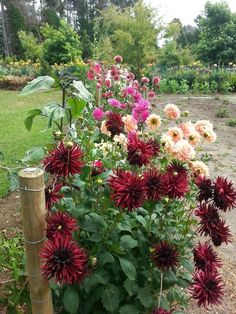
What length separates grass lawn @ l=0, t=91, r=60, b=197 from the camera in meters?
4.77

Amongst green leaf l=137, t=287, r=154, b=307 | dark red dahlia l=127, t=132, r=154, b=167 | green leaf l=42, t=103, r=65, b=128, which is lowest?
green leaf l=137, t=287, r=154, b=307

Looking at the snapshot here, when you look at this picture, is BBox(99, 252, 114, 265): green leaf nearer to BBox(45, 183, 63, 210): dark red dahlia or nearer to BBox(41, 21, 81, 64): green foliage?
BBox(45, 183, 63, 210): dark red dahlia

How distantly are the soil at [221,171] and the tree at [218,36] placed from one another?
8327 mm

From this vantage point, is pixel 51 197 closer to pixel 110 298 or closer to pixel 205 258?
pixel 110 298

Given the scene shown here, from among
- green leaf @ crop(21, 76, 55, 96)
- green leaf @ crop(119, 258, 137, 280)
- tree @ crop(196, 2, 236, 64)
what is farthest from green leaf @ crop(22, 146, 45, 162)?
tree @ crop(196, 2, 236, 64)

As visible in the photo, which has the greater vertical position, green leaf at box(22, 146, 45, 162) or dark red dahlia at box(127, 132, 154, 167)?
dark red dahlia at box(127, 132, 154, 167)

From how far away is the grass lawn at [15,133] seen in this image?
4770 mm

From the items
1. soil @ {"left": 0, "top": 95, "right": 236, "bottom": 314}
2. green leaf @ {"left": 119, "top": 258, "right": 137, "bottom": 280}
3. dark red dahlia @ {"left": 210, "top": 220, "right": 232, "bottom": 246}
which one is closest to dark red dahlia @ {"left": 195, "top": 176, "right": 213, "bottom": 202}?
dark red dahlia @ {"left": 210, "top": 220, "right": 232, "bottom": 246}

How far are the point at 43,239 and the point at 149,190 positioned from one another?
1.41ft

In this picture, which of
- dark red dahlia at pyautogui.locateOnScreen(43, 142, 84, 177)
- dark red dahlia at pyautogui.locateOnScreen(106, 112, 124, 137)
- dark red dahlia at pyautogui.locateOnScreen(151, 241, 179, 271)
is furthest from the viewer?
dark red dahlia at pyautogui.locateOnScreen(106, 112, 124, 137)

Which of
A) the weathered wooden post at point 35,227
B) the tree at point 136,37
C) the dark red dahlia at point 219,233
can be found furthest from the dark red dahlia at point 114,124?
the tree at point 136,37

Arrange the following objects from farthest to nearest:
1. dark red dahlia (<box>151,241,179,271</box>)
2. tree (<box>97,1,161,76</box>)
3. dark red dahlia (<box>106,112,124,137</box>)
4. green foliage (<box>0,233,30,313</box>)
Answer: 1. tree (<box>97,1,161,76</box>)
2. dark red dahlia (<box>106,112,124,137</box>)
3. green foliage (<box>0,233,30,313</box>)
4. dark red dahlia (<box>151,241,179,271</box>)

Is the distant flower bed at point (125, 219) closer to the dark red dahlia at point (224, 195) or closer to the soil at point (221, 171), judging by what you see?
the dark red dahlia at point (224, 195)

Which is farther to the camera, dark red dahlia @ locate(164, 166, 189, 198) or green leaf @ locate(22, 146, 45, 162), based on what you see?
green leaf @ locate(22, 146, 45, 162)
